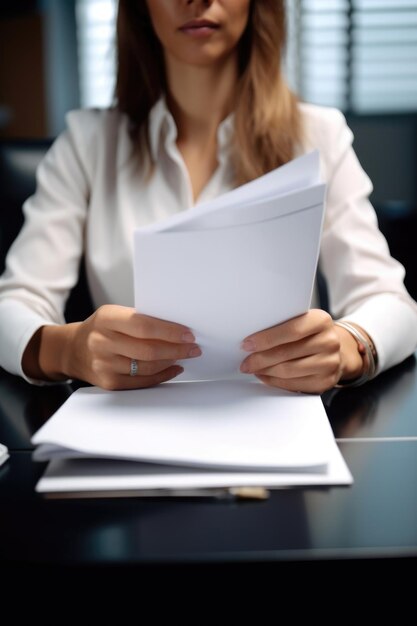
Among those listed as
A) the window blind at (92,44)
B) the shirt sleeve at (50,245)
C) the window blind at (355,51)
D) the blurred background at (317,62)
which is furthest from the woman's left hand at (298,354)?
the window blind at (92,44)

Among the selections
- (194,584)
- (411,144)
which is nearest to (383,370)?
(194,584)

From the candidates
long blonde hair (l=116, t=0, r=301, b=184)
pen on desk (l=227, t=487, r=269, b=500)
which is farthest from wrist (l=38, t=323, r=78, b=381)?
long blonde hair (l=116, t=0, r=301, b=184)

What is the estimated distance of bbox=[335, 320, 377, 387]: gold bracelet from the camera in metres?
0.79

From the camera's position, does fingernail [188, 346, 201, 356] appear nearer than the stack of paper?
No

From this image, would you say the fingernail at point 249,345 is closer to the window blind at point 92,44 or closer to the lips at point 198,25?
the lips at point 198,25

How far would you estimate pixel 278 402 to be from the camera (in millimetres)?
656

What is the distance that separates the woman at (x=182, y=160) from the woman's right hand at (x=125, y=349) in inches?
6.4

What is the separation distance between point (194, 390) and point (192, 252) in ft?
0.60

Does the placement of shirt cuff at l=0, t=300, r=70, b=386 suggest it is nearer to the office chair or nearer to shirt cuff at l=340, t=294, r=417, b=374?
shirt cuff at l=340, t=294, r=417, b=374

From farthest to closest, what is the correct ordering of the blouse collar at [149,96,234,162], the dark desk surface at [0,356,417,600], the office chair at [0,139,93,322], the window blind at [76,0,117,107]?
the window blind at [76,0,117,107]
the office chair at [0,139,93,322]
the blouse collar at [149,96,234,162]
the dark desk surface at [0,356,417,600]

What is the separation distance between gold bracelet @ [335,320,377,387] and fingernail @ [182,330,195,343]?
0.22m

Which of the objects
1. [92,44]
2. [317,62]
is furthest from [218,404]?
[92,44]

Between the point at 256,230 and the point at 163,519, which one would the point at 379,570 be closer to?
the point at 163,519

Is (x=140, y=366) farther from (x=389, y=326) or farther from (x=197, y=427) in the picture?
(x=389, y=326)
